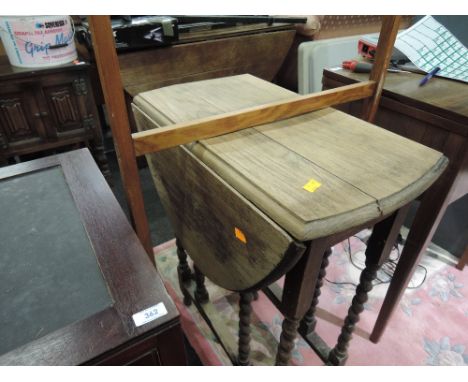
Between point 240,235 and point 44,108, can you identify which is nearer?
point 240,235

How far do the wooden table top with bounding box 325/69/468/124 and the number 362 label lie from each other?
0.78 m

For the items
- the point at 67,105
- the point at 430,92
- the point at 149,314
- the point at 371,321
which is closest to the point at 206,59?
the point at 67,105

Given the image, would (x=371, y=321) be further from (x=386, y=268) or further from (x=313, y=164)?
(x=313, y=164)

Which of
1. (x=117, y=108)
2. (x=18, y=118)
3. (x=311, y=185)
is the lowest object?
(x=18, y=118)

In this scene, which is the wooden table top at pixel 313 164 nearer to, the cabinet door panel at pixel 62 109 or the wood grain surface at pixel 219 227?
the wood grain surface at pixel 219 227

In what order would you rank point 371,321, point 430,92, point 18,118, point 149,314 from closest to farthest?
point 149,314, point 430,92, point 371,321, point 18,118

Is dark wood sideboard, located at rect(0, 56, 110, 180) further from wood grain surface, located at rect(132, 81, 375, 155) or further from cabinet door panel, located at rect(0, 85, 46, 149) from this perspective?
wood grain surface, located at rect(132, 81, 375, 155)

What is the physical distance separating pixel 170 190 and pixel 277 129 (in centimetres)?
34

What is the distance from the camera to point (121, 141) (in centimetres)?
58

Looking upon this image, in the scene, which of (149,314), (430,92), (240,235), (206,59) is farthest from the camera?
(206,59)

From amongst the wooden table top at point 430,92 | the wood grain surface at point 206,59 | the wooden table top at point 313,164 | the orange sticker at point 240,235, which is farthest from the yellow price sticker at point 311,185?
the wood grain surface at point 206,59

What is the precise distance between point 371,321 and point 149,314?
44.9 inches

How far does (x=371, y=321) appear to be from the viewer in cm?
139

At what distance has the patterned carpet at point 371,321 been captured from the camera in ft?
4.14
